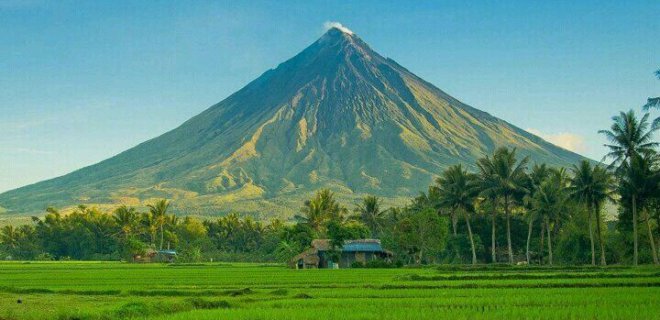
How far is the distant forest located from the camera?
5200cm

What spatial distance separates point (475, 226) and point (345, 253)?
12.8 metres

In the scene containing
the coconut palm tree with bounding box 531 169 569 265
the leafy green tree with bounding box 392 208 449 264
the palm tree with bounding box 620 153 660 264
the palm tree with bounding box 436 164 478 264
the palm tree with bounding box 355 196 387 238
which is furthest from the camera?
the palm tree with bounding box 355 196 387 238

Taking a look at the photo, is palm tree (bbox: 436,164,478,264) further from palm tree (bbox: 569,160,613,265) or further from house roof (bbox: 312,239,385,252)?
palm tree (bbox: 569,160,613,265)

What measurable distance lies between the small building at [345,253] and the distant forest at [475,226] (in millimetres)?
992

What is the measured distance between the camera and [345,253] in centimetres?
7388

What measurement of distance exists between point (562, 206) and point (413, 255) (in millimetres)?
15976

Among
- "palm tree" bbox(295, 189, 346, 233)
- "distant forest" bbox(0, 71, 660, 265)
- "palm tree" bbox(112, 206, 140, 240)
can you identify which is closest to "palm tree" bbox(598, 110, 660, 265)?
"distant forest" bbox(0, 71, 660, 265)

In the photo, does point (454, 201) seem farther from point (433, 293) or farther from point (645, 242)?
point (433, 293)

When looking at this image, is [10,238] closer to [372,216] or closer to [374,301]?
[372,216]

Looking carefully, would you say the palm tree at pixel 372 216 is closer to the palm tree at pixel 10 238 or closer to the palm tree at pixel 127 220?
the palm tree at pixel 127 220

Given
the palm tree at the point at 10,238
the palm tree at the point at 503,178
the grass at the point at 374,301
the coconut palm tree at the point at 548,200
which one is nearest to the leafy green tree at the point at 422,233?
the palm tree at the point at 503,178

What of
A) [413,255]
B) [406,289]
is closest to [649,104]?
[406,289]

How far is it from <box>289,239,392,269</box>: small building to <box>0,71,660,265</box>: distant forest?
992mm

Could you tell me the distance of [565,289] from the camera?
2775cm
